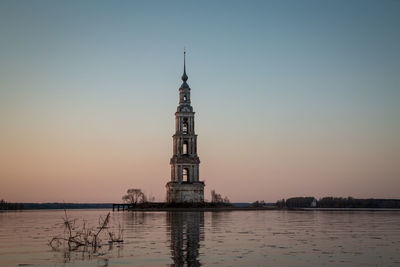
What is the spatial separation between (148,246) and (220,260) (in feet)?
23.0

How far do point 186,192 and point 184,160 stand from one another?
7.24 m

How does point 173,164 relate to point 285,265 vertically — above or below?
above

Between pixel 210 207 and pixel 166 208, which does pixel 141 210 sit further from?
pixel 210 207

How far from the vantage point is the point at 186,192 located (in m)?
116

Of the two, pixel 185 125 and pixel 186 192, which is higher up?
pixel 185 125

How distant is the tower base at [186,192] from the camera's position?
379ft

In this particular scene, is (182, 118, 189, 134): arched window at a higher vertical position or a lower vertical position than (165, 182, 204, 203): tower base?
higher

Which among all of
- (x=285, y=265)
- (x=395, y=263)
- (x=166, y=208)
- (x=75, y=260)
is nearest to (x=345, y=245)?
(x=395, y=263)

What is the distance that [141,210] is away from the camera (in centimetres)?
11281

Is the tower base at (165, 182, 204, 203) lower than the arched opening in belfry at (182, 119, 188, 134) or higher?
lower

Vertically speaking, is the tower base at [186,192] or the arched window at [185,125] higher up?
the arched window at [185,125]

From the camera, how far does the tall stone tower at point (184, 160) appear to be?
116 meters

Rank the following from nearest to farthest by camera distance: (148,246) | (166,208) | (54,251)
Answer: (54,251)
(148,246)
(166,208)

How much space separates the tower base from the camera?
379 ft
